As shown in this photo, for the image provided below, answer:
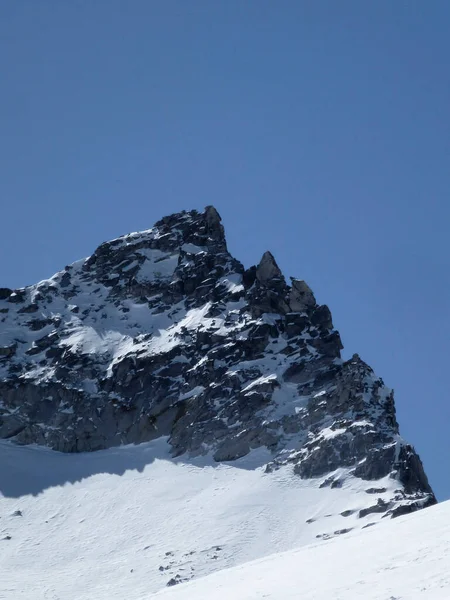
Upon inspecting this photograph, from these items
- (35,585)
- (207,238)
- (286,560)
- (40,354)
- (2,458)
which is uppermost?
(207,238)

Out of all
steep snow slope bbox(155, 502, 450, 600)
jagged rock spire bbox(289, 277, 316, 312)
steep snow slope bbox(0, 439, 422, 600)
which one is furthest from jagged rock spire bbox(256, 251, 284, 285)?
steep snow slope bbox(155, 502, 450, 600)

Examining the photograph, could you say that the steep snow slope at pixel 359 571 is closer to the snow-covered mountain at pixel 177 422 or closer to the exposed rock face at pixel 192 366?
the snow-covered mountain at pixel 177 422

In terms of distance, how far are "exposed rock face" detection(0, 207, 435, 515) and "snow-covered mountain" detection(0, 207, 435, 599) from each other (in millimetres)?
209

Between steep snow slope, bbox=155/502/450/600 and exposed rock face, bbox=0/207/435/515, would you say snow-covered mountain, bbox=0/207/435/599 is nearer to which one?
exposed rock face, bbox=0/207/435/515

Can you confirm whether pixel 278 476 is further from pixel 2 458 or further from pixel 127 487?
pixel 2 458

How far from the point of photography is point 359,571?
40062 mm

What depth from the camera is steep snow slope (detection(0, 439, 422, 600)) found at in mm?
74812

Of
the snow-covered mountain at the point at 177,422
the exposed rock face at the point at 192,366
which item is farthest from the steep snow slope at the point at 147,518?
the exposed rock face at the point at 192,366

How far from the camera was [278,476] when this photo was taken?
294ft

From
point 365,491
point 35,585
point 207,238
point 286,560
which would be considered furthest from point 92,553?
point 207,238

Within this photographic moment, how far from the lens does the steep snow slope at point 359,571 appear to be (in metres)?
35.2

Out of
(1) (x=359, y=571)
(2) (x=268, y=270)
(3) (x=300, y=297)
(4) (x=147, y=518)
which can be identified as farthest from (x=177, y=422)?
(1) (x=359, y=571)

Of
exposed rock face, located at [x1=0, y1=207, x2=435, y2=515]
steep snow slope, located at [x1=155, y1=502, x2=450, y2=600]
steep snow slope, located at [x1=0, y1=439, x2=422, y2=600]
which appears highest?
exposed rock face, located at [x1=0, y1=207, x2=435, y2=515]

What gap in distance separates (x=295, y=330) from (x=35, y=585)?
45764 millimetres
